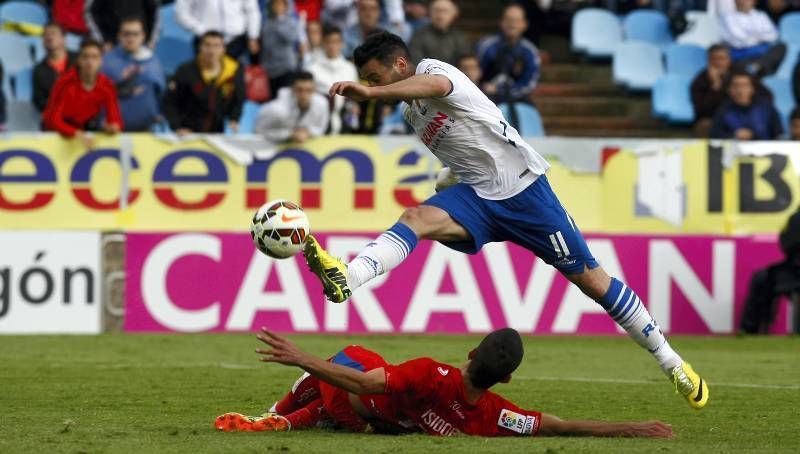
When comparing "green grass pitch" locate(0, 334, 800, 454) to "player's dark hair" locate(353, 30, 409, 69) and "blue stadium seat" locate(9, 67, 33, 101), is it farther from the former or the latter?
"blue stadium seat" locate(9, 67, 33, 101)

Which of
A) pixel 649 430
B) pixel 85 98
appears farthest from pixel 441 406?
pixel 85 98

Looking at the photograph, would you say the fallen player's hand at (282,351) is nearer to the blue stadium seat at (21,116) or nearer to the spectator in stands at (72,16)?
the blue stadium seat at (21,116)

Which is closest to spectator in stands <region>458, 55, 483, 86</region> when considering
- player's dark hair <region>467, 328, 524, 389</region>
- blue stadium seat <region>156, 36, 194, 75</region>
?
blue stadium seat <region>156, 36, 194, 75</region>

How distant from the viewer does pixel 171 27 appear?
19.1 meters

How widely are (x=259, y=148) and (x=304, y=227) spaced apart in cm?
733

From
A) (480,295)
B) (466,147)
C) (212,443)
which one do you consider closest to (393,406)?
(212,443)

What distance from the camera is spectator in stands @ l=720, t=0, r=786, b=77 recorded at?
776 inches

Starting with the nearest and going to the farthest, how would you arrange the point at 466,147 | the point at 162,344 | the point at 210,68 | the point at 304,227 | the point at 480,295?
the point at 304,227 < the point at 466,147 < the point at 162,344 < the point at 480,295 < the point at 210,68

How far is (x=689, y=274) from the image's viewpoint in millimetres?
15617

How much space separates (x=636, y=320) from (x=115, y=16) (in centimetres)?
1090

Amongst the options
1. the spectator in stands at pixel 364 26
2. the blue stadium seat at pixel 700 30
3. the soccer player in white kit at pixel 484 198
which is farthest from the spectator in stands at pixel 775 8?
the soccer player in white kit at pixel 484 198

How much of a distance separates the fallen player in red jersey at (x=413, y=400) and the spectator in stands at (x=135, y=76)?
868cm

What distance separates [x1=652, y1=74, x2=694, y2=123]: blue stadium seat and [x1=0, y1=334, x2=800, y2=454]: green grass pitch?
14.7 feet

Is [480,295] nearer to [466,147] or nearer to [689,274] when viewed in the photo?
[689,274]
